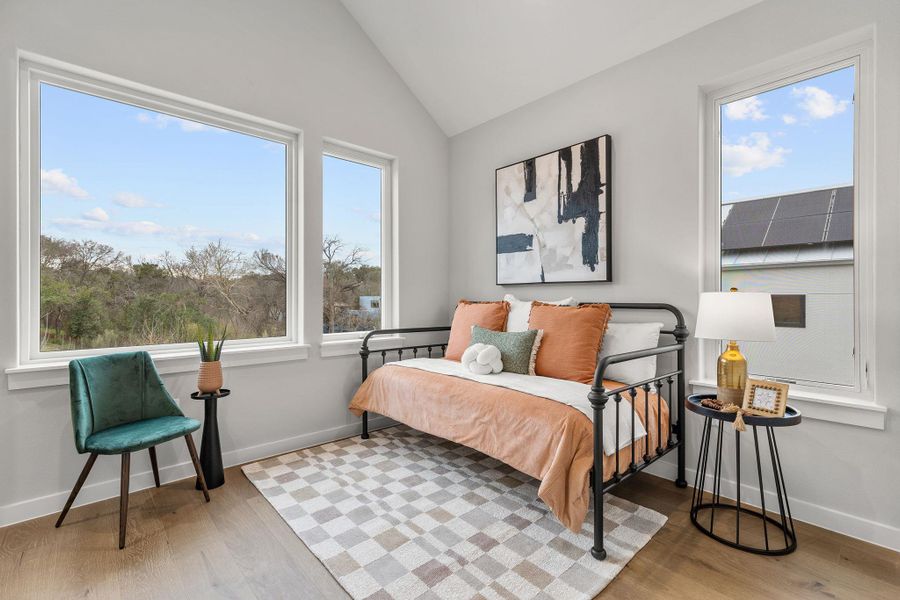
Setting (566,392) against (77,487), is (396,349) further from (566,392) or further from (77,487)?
(77,487)

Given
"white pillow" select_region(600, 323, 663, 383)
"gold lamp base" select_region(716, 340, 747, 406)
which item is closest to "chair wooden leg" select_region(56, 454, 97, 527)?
"white pillow" select_region(600, 323, 663, 383)

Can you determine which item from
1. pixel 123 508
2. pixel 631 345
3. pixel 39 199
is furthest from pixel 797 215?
pixel 39 199

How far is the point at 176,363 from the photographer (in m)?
2.38

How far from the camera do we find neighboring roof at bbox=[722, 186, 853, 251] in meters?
1.96

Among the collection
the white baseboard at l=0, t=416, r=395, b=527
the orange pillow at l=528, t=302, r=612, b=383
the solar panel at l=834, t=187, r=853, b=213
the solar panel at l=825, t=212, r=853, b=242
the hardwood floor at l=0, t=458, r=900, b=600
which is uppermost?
the solar panel at l=834, t=187, r=853, b=213

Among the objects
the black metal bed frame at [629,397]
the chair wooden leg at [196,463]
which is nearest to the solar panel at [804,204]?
the black metal bed frame at [629,397]

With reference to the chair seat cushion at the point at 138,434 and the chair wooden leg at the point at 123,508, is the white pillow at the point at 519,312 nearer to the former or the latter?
the chair seat cushion at the point at 138,434

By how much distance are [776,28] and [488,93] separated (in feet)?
5.82

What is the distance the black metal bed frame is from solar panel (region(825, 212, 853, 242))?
73 centimetres

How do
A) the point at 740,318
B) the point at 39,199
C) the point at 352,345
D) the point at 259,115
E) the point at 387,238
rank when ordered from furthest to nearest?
1. the point at 387,238
2. the point at 352,345
3. the point at 259,115
4. the point at 39,199
5. the point at 740,318

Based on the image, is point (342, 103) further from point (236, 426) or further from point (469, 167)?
point (236, 426)

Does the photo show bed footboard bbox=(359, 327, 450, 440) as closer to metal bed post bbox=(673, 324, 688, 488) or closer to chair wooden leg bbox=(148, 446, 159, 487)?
chair wooden leg bbox=(148, 446, 159, 487)

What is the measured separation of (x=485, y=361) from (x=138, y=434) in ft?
5.63

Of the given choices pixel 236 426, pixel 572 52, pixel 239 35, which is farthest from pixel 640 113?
pixel 236 426
